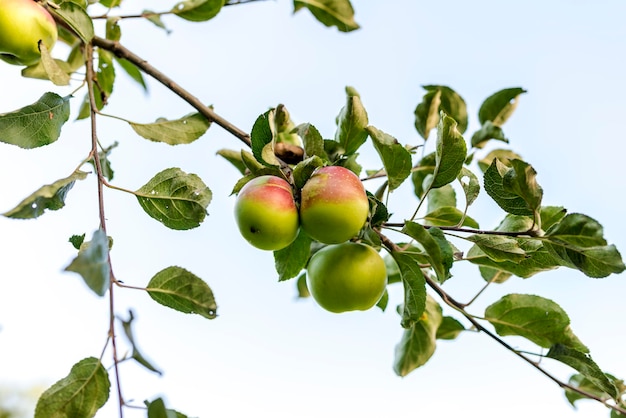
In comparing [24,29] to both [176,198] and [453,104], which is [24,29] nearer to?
[176,198]

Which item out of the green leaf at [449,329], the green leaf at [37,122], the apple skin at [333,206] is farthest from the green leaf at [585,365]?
the green leaf at [37,122]

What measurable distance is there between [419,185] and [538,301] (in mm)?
429

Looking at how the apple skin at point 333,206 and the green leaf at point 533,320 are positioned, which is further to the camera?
the green leaf at point 533,320

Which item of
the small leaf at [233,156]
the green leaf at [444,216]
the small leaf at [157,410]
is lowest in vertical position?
the small leaf at [157,410]

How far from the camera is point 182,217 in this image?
103cm

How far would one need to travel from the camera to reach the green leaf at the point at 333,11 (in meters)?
1.40

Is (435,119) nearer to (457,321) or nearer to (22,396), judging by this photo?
(457,321)

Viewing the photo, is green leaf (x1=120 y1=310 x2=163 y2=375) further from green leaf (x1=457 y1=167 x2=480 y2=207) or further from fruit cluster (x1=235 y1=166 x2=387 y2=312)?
green leaf (x1=457 y1=167 x2=480 y2=207)

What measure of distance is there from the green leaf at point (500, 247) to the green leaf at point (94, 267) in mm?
570

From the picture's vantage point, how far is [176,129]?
1.20 meters

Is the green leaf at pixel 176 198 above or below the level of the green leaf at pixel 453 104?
below

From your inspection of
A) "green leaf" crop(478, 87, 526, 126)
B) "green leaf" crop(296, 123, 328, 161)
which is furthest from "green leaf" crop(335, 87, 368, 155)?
"green leaf" crop(478, 87, 526, 126)

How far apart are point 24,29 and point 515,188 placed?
88 cm

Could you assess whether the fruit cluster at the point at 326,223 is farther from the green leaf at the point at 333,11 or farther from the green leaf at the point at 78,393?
the green leaf at the point at 333,11
